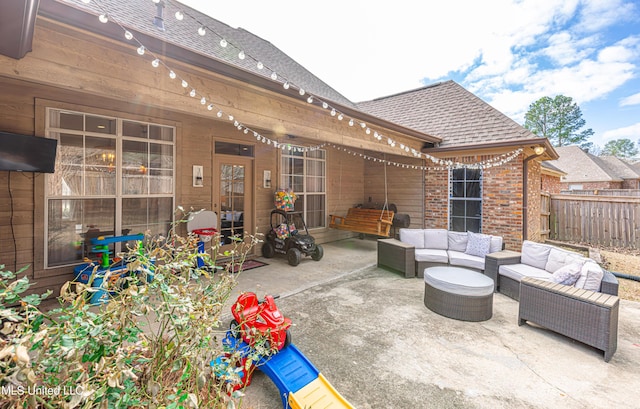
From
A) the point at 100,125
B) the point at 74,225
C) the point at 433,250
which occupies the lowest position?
the point at 433,250

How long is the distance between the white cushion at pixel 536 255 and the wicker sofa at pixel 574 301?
91 millimetres

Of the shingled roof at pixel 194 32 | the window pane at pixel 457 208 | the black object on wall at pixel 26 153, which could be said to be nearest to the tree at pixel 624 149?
the window pane at pixel 457 208

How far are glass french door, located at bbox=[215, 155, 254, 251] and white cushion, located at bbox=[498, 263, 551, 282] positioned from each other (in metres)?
4.76

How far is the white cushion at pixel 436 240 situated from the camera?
5.44 meters

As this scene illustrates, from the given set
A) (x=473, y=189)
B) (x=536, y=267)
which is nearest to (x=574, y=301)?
(x=536, y=267)

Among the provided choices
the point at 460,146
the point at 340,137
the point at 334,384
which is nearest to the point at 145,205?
the point at 340,137

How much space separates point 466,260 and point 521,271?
0.84 m

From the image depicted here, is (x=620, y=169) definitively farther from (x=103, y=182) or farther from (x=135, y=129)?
(x=103, y=182)

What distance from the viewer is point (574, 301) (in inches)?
115

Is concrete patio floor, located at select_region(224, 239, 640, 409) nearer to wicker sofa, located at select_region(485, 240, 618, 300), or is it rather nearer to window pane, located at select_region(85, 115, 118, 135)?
wicker sofa, located at select_region(485, 240, 618, 300)

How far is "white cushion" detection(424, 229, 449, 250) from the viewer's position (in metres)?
5.44

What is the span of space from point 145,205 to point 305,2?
4482mm

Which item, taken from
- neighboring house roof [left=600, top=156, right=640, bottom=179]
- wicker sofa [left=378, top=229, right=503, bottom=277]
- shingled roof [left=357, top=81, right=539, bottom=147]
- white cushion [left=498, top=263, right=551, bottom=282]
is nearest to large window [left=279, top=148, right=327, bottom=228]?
wicker sofa [left=378, top=229, right=503, bottom=277]

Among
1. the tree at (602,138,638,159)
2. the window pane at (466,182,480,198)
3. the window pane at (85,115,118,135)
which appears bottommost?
the window pane at (466,182,480,198)
